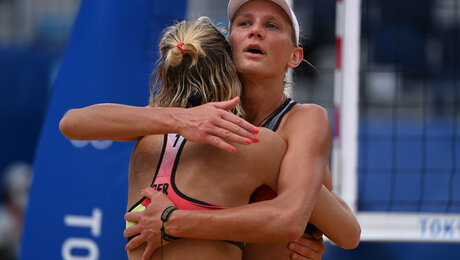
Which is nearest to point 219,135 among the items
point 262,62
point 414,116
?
point 262,62

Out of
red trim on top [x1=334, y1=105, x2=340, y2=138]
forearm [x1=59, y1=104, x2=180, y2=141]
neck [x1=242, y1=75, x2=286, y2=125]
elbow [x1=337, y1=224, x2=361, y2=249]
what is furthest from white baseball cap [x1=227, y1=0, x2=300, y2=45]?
red trim on top [x1=334, y1=105, x2=340, y2=138]

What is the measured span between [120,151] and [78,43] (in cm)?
73

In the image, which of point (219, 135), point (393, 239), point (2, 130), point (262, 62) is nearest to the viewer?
point (219, 135)

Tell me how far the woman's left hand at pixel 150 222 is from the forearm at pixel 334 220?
2.01ft

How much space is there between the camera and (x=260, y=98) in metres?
2.71

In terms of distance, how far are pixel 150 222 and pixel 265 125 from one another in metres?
0.72

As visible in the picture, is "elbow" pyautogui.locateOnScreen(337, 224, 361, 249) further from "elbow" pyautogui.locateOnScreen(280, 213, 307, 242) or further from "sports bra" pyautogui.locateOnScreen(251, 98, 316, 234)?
"elbow" pyautogui.locateOnScreen(280, 213, 307, 242)

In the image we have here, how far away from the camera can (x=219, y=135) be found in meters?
2.08

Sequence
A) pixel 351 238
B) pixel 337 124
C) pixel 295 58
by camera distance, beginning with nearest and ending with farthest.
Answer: pixel 351 238 < pixel 295 58 < pixel 337 124

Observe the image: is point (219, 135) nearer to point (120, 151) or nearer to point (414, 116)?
point (120, 151)

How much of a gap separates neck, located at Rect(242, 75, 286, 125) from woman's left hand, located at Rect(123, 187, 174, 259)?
735 mm

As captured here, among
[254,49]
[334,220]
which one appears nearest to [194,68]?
[254,49]

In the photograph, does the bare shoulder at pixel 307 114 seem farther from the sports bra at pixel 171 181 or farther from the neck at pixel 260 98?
the sports bra at pixel 171 181

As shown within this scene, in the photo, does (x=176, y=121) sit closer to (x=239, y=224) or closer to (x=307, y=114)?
(x=239, y=224)
